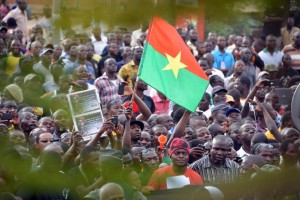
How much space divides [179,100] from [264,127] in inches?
212

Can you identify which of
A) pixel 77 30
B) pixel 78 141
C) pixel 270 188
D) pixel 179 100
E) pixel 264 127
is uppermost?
pixel 77 30

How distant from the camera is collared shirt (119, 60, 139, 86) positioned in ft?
40.1

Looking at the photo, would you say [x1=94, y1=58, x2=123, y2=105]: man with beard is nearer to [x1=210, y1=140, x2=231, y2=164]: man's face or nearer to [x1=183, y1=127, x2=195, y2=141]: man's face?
[x1=183, y1=127, x2=195, y2=141]: man's face

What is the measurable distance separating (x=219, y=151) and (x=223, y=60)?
301 inches

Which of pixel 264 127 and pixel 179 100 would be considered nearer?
pixel 179 100

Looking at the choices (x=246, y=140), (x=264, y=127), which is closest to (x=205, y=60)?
(x=264, y=127)

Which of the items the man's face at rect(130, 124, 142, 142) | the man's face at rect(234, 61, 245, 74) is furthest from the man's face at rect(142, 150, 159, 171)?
the man's face at rect(234, 61, 245, 74)

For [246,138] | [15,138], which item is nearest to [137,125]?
[246,138]

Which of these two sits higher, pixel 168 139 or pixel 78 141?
pixel 78 141

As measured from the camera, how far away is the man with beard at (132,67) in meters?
→ 12.3

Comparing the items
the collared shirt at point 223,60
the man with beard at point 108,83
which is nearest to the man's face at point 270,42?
the man with beard at point 108,83

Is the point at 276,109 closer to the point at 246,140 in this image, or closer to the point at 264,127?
the point at 264,127

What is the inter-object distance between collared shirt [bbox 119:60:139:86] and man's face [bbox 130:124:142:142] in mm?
3659

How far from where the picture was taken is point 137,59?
12.4 meters
